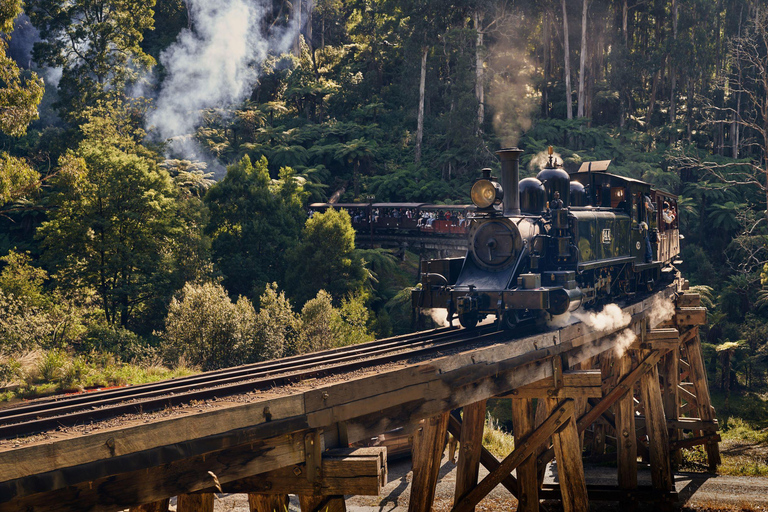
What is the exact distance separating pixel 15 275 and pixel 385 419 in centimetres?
2506

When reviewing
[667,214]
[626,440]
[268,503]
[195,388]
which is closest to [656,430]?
[626,440]

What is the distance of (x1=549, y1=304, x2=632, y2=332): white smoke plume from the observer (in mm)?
11320

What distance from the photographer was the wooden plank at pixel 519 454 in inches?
370

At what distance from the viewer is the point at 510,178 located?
1214 cm

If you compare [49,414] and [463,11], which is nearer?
[49,414]

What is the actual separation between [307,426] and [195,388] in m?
1.91

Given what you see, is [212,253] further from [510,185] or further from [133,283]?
[510,185]

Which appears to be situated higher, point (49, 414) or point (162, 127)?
point (162, 127)

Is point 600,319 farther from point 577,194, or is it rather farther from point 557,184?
point 577,194

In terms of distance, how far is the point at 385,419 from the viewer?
704 cm

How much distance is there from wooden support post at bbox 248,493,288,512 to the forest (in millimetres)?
13203

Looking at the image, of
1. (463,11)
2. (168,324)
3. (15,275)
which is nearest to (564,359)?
(168,324)

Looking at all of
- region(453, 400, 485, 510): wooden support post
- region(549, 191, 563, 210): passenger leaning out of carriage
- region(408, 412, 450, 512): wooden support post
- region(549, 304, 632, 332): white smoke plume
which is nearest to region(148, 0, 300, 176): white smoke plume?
region(549, 191, 563, 210): passenger leaning out of carriage

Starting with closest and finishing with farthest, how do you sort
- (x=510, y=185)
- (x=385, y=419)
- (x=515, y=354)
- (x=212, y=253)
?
(x=385, y=419) → (x=515, y=354) → (x=510, y=185) → (x=212, y=253)
